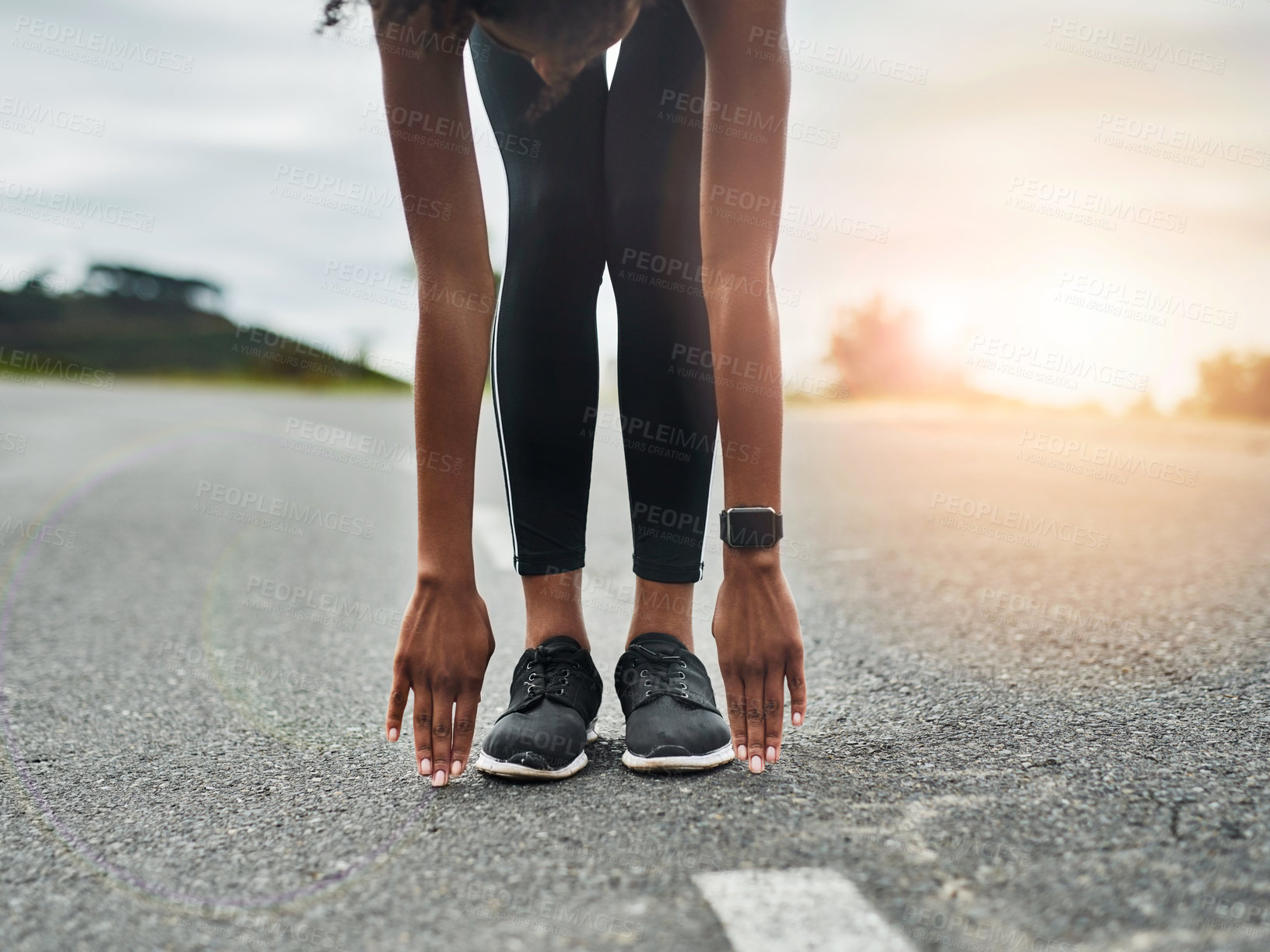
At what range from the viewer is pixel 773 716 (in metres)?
1.42

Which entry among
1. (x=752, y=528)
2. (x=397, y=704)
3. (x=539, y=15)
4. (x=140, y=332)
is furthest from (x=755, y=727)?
(x=140, y=332)

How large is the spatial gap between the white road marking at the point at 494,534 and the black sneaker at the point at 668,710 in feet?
4.45

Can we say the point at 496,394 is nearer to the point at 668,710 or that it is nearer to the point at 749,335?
the point at 749,335

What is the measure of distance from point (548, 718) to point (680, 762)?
22 centimetres

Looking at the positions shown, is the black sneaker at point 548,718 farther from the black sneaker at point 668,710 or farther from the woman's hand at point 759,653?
the woman's hand at point 759,653

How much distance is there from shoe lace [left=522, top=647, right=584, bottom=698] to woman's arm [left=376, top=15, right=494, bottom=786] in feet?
0.36

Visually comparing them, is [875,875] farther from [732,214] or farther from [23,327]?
[23,327]

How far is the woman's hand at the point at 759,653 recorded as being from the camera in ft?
4.66

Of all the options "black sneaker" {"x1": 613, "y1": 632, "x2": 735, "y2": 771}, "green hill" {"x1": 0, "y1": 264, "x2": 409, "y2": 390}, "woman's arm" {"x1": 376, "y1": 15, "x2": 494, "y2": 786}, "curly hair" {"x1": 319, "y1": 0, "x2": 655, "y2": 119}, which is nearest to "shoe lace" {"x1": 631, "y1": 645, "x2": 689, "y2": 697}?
"black sneaker" {"x1": 613, "y1": 632, "x2": 735, "y2": 771}

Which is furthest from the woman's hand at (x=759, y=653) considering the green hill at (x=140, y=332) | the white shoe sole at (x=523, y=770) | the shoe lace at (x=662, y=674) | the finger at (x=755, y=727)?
the green hill at (x=140, y=332)

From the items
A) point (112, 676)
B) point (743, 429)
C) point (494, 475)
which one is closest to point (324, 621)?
point (112, 676)

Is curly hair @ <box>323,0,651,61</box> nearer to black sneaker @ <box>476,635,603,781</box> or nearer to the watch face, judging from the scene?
the watch face

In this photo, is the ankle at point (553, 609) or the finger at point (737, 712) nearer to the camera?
the finger at point (737, 712)

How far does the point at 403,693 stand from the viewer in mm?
1450
